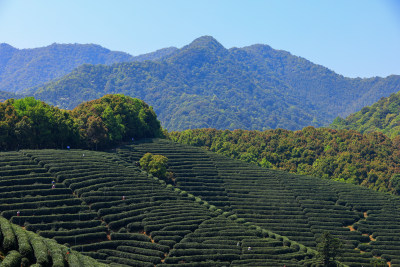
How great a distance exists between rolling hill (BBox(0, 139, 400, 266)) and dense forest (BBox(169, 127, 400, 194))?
27304 mm

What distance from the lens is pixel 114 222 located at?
49.4 metres

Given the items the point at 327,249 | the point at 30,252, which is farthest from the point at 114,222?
the point at 327,249

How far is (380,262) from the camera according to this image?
54062 mm

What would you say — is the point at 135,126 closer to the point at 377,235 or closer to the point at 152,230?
the point at 152,230

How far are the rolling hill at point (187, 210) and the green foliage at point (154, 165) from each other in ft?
6.93

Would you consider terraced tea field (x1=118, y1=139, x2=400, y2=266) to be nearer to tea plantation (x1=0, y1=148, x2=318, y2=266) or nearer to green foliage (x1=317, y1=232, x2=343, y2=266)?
tea plantation (x1=0, y1=148, x2=318, y2=266)

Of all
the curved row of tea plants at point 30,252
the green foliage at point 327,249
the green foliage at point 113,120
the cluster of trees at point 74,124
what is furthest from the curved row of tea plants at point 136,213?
the green foliage at point 113,120

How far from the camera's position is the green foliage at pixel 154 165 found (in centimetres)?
7094

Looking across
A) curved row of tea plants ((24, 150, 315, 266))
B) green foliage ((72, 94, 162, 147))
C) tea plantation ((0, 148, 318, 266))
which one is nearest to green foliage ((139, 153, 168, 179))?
curved row of tea plants ((24, 150, 315, 266))

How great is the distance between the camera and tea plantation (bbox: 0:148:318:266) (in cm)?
4372

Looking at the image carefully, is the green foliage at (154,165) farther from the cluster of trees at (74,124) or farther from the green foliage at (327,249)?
the green foliage at (327,249)

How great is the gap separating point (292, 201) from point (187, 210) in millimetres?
22667

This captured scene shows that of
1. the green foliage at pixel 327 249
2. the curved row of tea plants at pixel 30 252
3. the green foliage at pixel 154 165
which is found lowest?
the green foliage at pixel 327 249

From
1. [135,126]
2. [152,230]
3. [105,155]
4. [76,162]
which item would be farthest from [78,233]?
[135,126]
